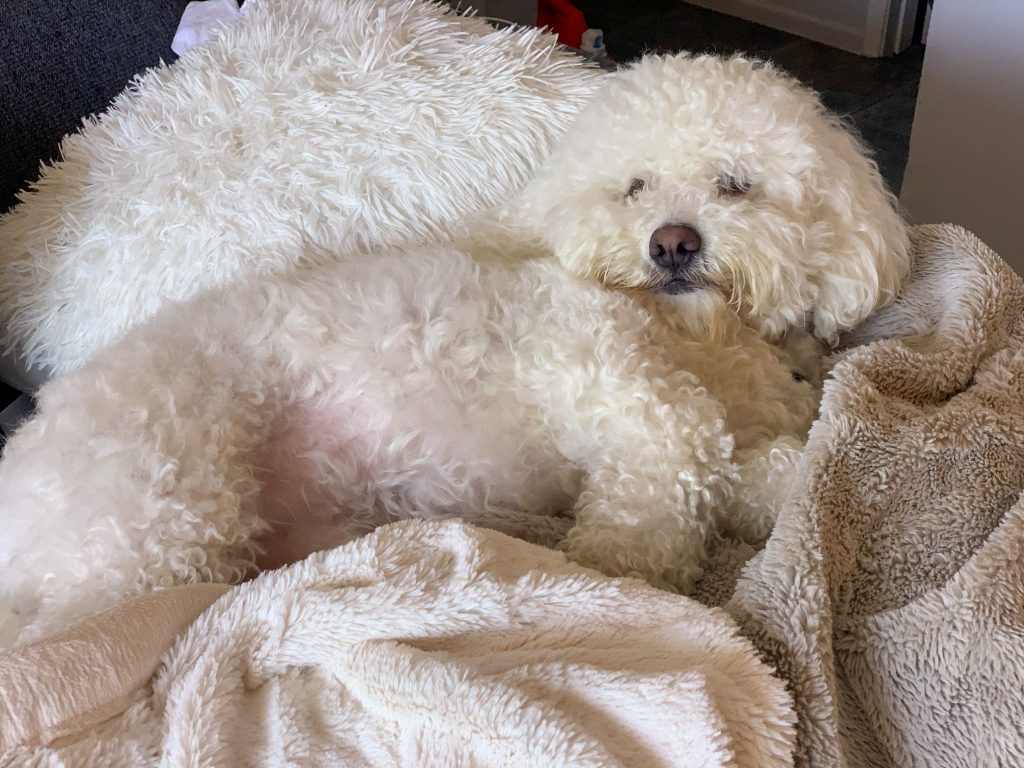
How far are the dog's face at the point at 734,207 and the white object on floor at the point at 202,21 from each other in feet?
2.36

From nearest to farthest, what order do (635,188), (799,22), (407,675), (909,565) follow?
(407,675), (909,565), (635,188), (799,22)

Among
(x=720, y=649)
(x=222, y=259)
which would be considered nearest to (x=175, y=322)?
(x=222, y=259)

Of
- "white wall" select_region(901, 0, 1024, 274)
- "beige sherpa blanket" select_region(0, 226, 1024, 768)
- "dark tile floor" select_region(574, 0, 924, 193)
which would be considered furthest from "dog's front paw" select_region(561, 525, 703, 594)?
"dark tile floor" select_region(574, 0, 924, 193)

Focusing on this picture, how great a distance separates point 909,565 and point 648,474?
29 cm

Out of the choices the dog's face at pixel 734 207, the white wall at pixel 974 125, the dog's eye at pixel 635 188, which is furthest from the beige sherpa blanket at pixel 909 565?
the white wall at pixel 974 125

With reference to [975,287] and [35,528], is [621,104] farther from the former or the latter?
[35,528]

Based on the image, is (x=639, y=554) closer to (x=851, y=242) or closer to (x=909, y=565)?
(x=909, y=565)

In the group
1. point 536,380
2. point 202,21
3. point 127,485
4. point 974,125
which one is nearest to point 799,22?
point 974,125

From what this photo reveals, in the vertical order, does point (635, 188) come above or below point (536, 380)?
above

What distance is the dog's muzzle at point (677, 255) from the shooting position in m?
1.18

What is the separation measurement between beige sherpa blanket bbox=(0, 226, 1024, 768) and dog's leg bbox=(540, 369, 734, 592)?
0.12 m

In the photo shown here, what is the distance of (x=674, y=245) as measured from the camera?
118 centimetres

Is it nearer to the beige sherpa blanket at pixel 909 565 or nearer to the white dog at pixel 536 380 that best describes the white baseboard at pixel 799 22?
the white dog at pixel 536 380

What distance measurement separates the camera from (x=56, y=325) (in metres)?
1.41
